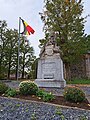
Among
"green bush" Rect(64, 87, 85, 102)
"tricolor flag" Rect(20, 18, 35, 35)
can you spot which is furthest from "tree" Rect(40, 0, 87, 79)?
"green bush" Rect(64, 87, 85, 102)

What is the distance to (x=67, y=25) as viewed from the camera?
23172mm

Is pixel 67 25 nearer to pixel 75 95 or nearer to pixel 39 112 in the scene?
pixel 75 95

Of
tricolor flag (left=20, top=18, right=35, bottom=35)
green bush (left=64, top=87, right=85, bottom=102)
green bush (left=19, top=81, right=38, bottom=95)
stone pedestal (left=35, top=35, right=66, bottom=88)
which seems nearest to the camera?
green bush (left=64, top=87, right=85, bottom=102)

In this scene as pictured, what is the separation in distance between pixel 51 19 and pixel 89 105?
18684mm

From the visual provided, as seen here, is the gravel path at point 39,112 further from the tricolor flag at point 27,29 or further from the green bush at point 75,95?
the tricolor flag at point 27,29

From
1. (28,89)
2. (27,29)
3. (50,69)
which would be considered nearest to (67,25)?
(27,29)

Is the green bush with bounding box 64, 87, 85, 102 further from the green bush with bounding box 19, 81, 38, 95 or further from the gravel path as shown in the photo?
the green bush with bounding box 19, 81, 38, 95

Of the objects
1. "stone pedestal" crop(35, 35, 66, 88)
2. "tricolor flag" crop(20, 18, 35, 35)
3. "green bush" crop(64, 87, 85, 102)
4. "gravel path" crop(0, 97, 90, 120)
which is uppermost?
"tricolor flag" crop(20, 18, 35, 35)

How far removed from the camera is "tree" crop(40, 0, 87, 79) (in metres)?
23.0

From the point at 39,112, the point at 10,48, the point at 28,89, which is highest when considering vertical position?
the point at 10,48

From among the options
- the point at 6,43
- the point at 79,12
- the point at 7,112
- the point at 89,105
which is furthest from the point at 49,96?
the point at 6,43

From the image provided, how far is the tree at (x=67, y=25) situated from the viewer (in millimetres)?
22969

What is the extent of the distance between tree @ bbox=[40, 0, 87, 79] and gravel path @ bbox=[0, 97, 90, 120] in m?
16.8

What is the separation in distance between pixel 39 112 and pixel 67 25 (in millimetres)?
18865
